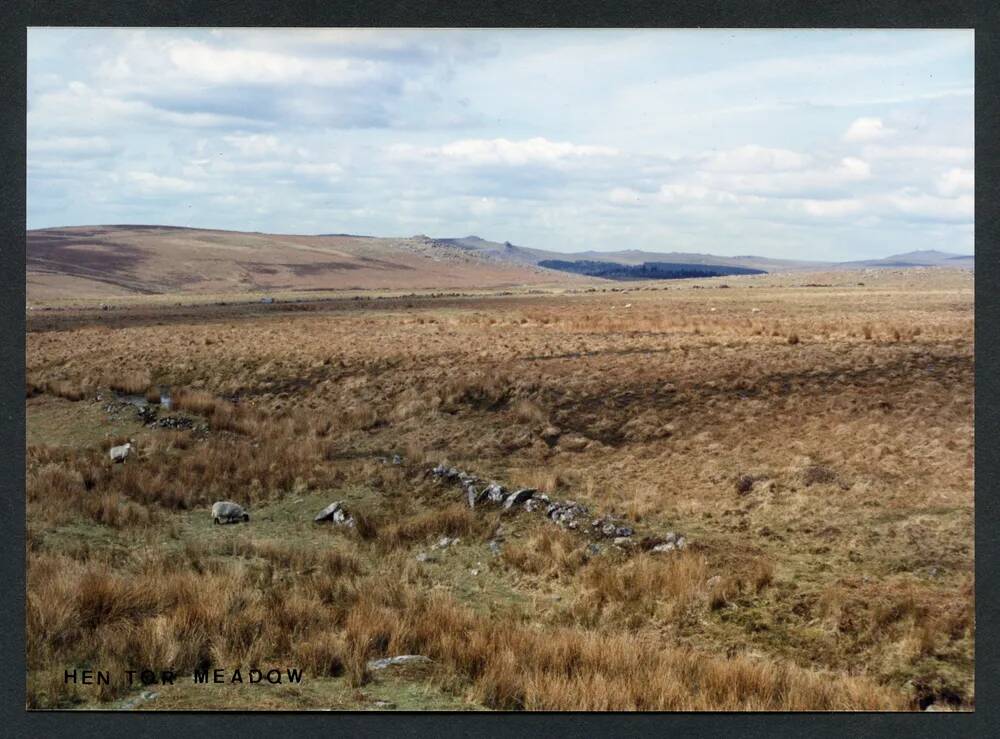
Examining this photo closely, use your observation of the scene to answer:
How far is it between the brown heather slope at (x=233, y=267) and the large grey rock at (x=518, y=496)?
513cm

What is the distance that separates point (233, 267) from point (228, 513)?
3012cm

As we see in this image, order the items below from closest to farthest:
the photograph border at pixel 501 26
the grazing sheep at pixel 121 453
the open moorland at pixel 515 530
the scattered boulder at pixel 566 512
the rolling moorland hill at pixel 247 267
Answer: the open moorland at pixel 515 530
the photograph border at pixel 501 26
the scattered boulder at pixel 566 512
the grazing sheep at pixel 121 453
the rolling moorland hill at pixel 247 267

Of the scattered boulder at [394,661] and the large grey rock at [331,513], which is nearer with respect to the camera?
the scattered boulder at [394,661]

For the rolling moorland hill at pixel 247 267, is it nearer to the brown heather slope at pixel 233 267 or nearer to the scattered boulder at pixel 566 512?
the brown heather slope at pixel 233 267

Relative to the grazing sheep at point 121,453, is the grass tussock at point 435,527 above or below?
below

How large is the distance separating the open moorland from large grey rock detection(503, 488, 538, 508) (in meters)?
0.08

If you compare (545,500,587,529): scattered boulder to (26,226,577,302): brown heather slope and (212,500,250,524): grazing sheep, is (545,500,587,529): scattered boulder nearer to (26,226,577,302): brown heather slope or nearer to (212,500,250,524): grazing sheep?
(212,500,250,524): grazing sheep

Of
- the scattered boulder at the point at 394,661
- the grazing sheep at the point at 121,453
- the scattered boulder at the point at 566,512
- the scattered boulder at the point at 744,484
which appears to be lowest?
the scattered boulder at the point at 394,661

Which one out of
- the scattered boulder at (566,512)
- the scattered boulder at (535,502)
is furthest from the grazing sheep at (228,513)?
the scattered boulder at (566,512)

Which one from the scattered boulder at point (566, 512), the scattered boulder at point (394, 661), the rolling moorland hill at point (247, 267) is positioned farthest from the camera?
the rolling moorland hill at point (247, 267)

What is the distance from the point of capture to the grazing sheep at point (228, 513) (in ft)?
22.6

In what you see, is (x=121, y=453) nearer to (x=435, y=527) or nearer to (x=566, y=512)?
(x=435, y=527)

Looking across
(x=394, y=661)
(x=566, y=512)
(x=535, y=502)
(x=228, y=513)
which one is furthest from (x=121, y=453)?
(x=566, y=512)
